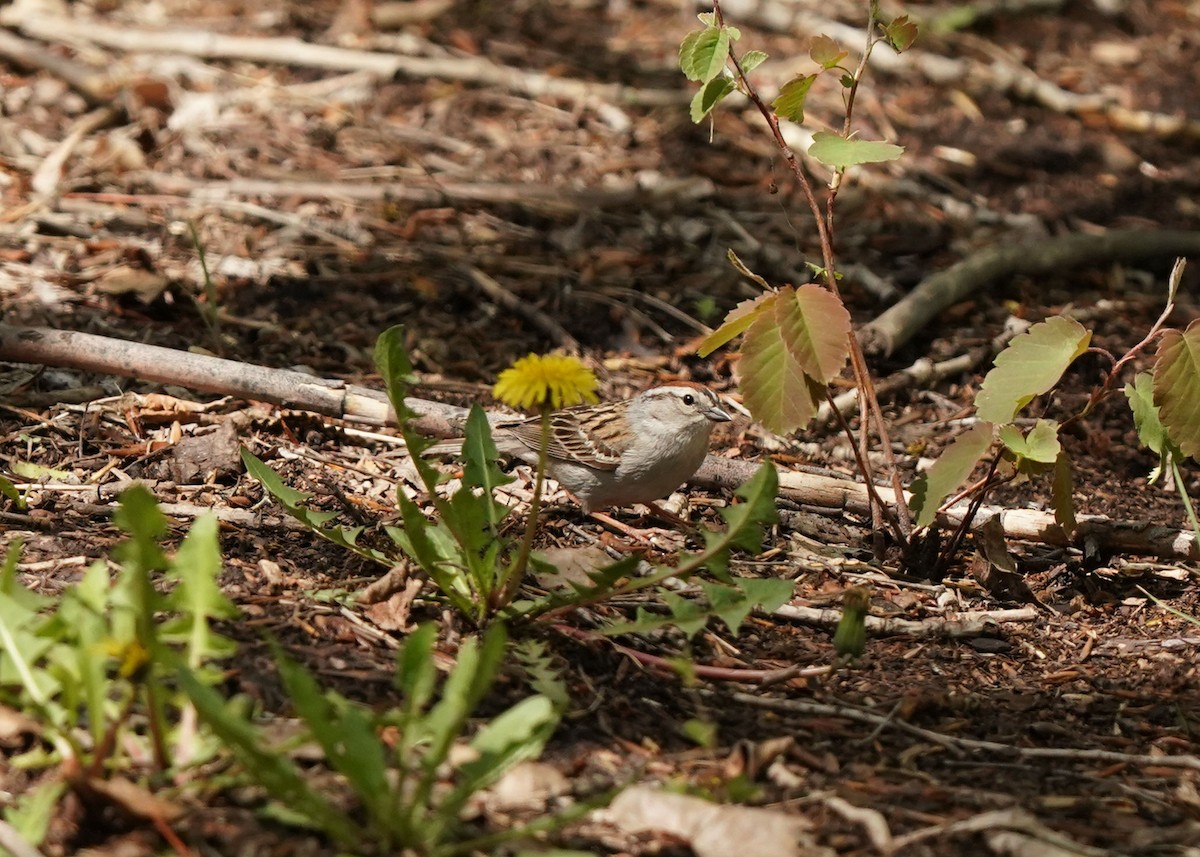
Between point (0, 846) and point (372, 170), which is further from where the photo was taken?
point (372, 170)

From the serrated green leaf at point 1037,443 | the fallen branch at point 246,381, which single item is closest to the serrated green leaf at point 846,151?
the serrated green leaf at point 1037,443

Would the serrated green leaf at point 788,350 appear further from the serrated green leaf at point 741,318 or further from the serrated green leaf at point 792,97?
the serrated green leaf at point 792,97

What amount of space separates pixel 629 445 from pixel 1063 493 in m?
1.68

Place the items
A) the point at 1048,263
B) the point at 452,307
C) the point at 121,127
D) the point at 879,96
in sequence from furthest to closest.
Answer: the point at 879,96, the point at 121,127, the point at 1048,263, the point at 452,307

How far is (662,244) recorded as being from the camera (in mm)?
7785

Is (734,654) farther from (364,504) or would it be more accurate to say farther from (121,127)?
(121,127)

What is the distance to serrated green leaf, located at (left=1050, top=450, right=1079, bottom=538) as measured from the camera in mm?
4359

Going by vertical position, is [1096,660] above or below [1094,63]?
below

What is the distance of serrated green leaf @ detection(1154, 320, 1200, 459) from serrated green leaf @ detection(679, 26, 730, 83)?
1577mm

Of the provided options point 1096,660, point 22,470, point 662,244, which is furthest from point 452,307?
point 1096,660

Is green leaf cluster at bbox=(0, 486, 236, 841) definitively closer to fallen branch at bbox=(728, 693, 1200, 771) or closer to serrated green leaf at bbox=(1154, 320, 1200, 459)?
fallen branch at bbox=(728, 693, 1200, 771)

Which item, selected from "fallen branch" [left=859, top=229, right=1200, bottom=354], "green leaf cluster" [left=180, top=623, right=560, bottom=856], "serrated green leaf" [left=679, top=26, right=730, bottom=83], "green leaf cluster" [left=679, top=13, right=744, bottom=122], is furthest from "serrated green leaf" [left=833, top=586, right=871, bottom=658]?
"fallen branch" [left=859, top=229, right=1200, bottom=354]

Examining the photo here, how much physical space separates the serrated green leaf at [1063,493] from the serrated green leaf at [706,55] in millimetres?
1631

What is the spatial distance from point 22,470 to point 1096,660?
3808 millimetres
